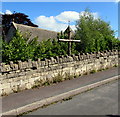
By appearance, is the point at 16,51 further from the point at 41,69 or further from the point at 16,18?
the point at 16,18

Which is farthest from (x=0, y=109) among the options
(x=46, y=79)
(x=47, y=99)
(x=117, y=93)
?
(x=117, y=93)

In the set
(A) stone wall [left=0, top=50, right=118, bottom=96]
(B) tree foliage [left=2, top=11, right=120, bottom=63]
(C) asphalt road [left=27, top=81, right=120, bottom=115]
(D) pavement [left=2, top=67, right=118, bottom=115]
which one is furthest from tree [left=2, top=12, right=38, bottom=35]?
(C) asphalt road [left=27, top=81, right=120, bottom=115]

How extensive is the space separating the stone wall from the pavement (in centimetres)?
37

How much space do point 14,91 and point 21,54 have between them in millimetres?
2253

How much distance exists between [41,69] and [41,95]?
1.55m

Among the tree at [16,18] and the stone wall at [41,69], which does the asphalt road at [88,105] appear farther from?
the tree at [16,18]

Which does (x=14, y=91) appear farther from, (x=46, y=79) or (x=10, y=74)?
(x=46, y=79)

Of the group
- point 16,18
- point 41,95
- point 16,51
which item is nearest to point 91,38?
point 16,51

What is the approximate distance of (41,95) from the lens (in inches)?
246

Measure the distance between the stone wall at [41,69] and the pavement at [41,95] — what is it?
370mm

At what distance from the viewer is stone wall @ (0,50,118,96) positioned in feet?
20.9

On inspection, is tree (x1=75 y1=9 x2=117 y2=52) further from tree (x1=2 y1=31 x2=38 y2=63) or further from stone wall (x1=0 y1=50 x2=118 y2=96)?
tree (x1=2 y1=31 x2=38 y2=63)

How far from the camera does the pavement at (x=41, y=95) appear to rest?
5.11 meters

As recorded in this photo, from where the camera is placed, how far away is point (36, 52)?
9.22 meters
